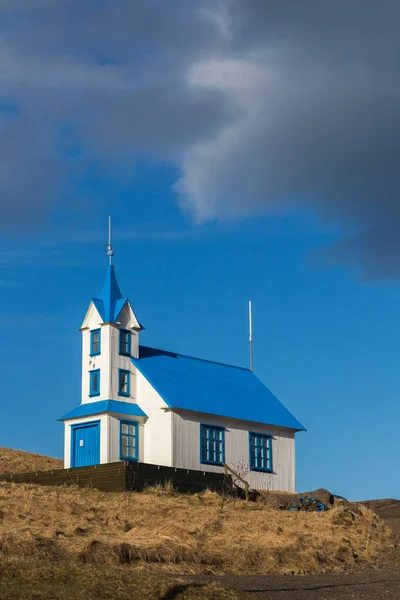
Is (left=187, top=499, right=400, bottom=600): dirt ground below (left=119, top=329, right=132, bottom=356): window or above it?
below

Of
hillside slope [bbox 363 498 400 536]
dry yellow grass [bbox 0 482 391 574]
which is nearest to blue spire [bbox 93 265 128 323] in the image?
dry yellow grass [bbox 0 482 391 574]

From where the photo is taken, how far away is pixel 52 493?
2744cm

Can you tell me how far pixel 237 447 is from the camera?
3728 cm

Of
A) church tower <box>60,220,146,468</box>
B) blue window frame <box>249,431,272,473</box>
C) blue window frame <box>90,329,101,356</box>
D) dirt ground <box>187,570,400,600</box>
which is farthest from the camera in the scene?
blue window frame <box>249,431,272,473</box>

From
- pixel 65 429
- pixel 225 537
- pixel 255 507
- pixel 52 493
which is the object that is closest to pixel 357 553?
pixel 225 537

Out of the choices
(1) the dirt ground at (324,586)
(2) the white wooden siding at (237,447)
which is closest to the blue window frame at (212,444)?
(2) the white wooden siding at (237,447)

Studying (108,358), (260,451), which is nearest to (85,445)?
(108,358)

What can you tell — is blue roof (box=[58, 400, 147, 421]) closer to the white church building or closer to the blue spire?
the white church building

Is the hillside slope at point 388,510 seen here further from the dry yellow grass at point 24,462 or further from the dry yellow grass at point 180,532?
the dry yellow grass at point 24,462

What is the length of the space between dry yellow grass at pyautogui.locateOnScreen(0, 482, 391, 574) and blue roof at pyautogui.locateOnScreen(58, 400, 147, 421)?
5.16 metres

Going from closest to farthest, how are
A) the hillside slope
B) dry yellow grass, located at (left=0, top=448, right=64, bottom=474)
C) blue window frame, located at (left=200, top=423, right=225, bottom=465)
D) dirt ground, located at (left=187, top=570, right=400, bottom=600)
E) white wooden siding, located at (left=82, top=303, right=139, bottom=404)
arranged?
1. dirt ground, located at (left=187, top=570, right=400, bottom=600)
2. the hillside slope
3. white wooden siding, located at (left=82, top=303, right=139, bottom=404)
4. blue window frame, located at (left=200, top=423, right=225, bottom=465)
5. dry yellow grass, located at (left=0, top=448, right=64, bottom=474)

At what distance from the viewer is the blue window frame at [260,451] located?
37.8 m

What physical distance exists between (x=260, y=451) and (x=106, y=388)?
24.4ft

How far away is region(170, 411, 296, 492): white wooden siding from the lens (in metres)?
35.1
